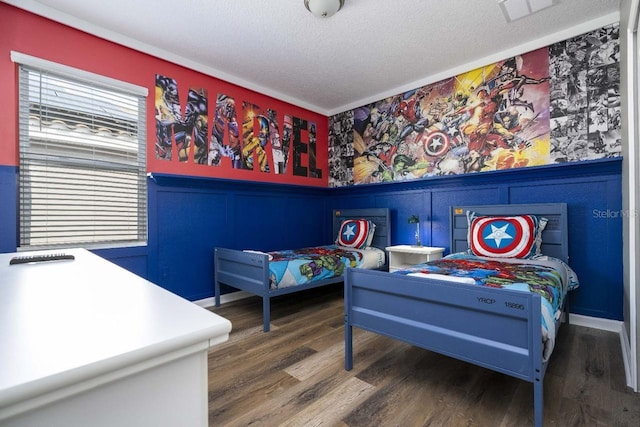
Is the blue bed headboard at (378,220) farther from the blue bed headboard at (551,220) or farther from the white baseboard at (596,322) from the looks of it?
the white baseboard at (596,322)

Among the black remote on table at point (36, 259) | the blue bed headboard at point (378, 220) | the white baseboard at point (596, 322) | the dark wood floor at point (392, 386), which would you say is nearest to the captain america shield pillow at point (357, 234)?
the blue bed headboard at point (378, 220)

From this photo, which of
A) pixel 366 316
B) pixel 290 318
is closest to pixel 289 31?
pixel 366 316

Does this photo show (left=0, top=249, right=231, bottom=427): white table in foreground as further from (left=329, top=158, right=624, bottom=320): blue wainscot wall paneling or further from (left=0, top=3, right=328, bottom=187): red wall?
(left=329, top=158, right=624, bottom=320): blue wainscot wall paneling

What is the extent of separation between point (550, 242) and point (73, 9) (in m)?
4.64

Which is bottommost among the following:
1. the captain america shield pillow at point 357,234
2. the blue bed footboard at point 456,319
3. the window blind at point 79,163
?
the blue bed footboard at point 456,319

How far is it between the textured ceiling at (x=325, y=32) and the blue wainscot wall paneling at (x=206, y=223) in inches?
51.7

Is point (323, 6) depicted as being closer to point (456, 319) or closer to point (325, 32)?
point (325, 32)

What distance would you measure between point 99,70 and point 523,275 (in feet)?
12.7

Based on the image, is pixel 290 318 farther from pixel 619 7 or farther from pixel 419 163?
pixel 619 7

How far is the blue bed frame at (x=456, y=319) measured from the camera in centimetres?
135

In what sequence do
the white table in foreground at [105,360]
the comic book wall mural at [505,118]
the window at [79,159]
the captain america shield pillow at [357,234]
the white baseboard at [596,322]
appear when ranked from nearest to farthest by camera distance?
the white table in foreground at [105,360] → the window at [79,159] → the white baseboard at [596,322] → the comic book wall mural at [505,118] → the captain america shield pillow at [357,234]

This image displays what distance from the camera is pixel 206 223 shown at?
3352 mm

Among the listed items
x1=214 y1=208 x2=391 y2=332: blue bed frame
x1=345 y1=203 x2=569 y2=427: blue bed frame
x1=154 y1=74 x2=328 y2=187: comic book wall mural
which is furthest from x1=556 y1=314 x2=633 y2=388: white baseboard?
x1=154 y1=74 x2=328 y2=187: comic book wall mural

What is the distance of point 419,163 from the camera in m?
3.77
